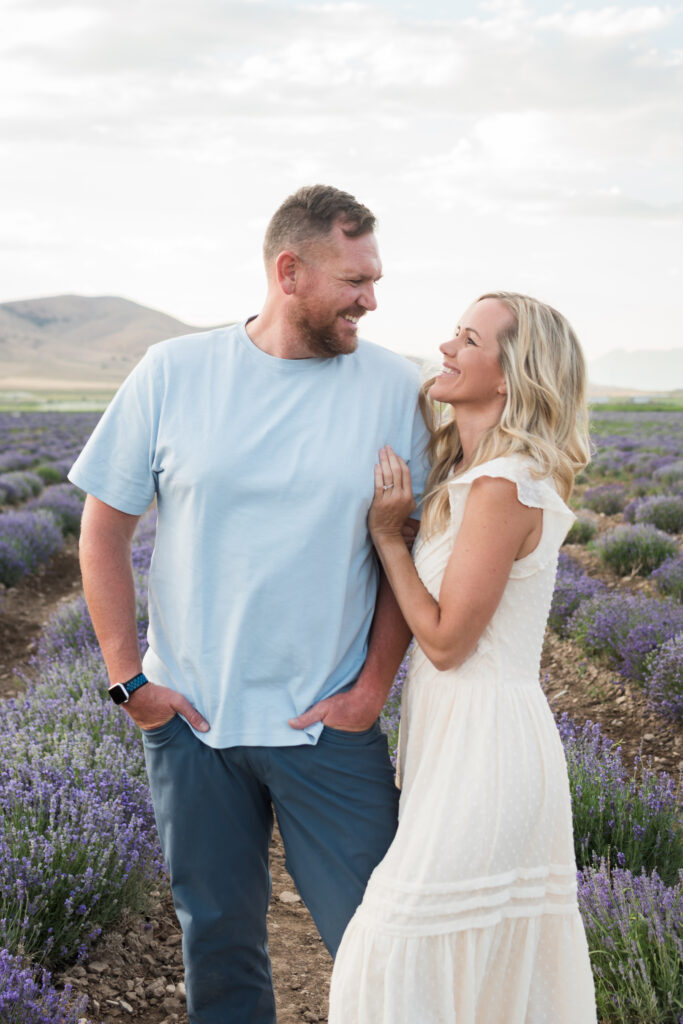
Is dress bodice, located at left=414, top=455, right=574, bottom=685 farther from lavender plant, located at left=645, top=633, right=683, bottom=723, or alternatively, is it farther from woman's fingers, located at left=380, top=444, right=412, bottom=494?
lavender plant, located at left=645, top=633, right=683, bottom=723

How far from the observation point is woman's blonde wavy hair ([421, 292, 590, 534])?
213 centimetres

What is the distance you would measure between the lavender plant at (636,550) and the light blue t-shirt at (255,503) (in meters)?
6.77

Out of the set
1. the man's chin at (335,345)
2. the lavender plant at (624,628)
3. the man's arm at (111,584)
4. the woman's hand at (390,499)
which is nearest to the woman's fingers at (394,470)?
the woman's hand at (390,499)

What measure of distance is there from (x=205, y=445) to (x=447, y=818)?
1.03 meters

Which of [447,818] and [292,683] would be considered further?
[292,683]

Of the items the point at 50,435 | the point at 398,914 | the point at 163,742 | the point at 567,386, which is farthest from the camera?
the point at 50,435

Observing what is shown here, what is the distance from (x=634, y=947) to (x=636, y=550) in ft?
21.6

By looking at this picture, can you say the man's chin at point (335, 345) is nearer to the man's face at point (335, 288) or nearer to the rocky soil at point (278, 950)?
the man's face at point (335, 288)

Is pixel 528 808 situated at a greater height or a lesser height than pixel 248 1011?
greater

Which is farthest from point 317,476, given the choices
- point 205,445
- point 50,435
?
point 50,435

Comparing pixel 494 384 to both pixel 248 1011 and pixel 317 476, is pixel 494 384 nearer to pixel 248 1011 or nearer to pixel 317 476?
pixel 317 476

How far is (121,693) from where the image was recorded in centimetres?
231

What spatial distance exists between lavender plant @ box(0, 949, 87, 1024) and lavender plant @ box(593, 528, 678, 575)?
6.96m

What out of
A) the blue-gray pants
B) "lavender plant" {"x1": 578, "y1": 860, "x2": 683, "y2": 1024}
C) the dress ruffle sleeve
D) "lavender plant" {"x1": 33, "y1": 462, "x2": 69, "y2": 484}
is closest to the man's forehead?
the dress ruffle sleeve
